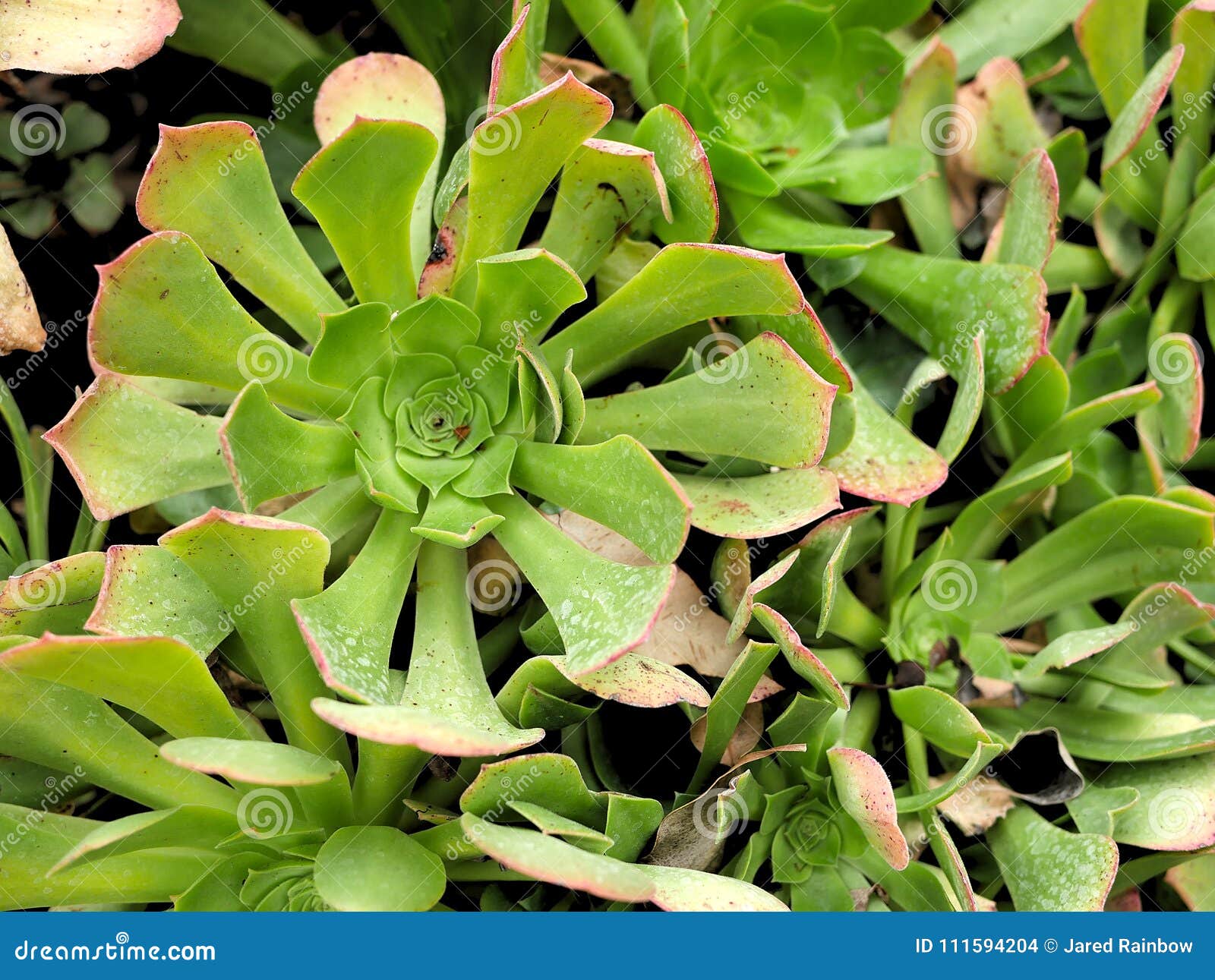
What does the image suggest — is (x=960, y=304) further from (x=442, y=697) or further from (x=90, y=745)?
(x=90, y=745)

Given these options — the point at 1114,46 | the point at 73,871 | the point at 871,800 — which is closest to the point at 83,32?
the point at 73,871

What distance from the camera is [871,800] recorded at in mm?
849

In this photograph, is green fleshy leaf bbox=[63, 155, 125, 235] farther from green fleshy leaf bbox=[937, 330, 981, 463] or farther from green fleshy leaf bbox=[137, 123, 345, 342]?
green fleshy leaf bbox=[937, 330, 981, 463]

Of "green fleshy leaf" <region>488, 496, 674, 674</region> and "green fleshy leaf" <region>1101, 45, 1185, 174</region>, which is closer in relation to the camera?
"green fleshy leaf" <region>488, 496, 674, 674</region>

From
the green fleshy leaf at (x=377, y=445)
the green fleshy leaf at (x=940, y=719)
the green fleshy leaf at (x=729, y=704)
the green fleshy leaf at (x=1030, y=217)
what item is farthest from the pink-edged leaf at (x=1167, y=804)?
the green fleshy leaf at (x=377, y=445)

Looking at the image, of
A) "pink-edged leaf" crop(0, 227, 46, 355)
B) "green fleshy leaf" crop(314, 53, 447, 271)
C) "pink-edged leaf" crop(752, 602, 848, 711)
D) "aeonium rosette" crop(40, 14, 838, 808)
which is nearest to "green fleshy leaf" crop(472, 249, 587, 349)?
"aeonium rosette" crop(40, 14, 838, 808)

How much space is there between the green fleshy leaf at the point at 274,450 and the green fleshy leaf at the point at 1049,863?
2.43 feet

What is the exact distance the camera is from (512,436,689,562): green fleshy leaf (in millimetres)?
804

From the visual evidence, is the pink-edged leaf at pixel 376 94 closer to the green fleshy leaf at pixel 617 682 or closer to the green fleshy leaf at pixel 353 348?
the green fleshy leaf at pixel 353 348

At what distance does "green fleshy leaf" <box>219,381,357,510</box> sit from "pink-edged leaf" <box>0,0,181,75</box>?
0.37 meters

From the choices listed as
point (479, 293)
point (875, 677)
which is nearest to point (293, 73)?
point (479, 293)

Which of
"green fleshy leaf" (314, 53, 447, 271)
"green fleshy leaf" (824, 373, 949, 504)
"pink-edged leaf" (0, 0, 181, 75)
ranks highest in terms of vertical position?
"pink-edged leaf" (0, 0, 181, 75)

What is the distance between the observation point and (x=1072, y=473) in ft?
3.69
